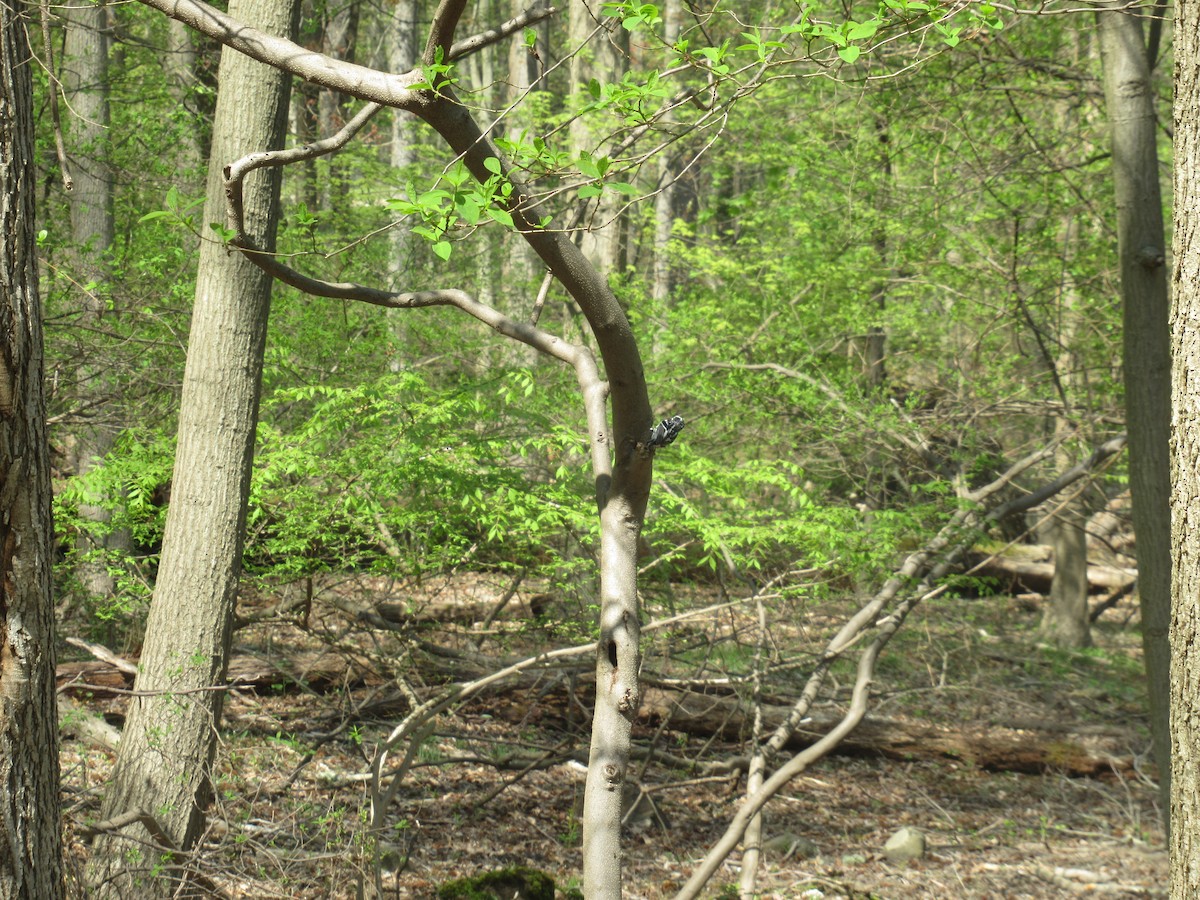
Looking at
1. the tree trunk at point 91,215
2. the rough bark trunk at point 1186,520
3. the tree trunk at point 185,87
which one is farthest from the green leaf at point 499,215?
the tree trunk at point 185,87

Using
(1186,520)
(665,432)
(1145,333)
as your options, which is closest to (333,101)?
(1145,333)

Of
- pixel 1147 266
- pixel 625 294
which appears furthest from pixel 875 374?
pixel 1147 266

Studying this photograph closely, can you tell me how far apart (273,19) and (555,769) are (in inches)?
223

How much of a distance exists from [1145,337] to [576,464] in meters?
3.90

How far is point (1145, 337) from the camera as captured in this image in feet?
19.5

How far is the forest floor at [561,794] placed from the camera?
20.2 feet

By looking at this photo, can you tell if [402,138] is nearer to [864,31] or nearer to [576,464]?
[576,464]

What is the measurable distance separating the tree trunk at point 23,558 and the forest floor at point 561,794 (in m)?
1.93

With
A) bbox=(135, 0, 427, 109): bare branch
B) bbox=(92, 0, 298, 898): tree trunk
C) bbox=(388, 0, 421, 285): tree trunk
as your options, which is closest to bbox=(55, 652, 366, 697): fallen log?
bbox=(92, 0, 298, 898): tree trunk

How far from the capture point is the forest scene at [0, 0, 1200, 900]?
10.3 feet

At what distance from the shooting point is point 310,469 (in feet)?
20.4

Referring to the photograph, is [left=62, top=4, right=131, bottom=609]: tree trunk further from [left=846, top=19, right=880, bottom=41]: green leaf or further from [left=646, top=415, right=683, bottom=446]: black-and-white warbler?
[left=846, top=19, right=880, bottom=41]: green leaf

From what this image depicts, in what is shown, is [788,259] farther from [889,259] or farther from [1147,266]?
[1147,266]

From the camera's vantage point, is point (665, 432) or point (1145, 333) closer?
point (665, 432)
